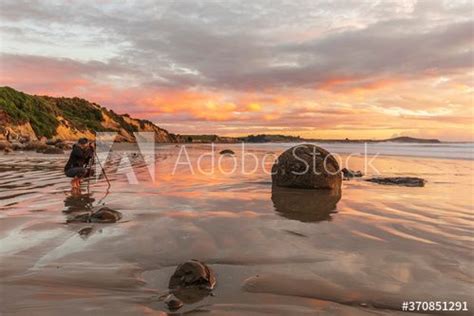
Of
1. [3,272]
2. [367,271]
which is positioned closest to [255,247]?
[367,271]

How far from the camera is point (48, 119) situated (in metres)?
51.8

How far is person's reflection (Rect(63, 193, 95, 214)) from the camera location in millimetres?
7802

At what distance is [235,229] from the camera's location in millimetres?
6320

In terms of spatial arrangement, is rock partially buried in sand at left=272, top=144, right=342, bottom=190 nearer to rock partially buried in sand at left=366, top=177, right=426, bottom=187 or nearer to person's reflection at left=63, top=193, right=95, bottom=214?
rock partially buried in sand at left=366, top=177, right=426, bottom=187

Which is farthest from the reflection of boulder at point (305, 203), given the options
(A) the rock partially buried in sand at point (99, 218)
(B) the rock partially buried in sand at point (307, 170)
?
(A) the rock partially buried in sand at point (99, 218)

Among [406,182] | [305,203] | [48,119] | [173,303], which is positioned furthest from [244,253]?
[48,119]

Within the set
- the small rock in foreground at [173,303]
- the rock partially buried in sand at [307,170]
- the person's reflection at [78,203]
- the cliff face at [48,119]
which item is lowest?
the small rock in foreground at [173,303]

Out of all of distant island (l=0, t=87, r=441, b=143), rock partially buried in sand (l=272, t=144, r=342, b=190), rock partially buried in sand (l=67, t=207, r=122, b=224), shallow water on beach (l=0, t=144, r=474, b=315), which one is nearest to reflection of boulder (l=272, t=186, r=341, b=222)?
shallow water on beach (l=0, t=144, r=474, b=315)

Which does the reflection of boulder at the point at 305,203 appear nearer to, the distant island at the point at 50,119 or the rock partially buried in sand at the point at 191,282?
the rock partially buried in sand at the point at 191,282

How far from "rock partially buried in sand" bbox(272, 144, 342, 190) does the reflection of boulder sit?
0.34 m

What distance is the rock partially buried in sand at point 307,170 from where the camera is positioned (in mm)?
11148

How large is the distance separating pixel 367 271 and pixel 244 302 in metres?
1.63

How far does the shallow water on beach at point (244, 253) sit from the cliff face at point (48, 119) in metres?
37.1

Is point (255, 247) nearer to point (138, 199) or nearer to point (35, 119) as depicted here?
point (138, 199)
